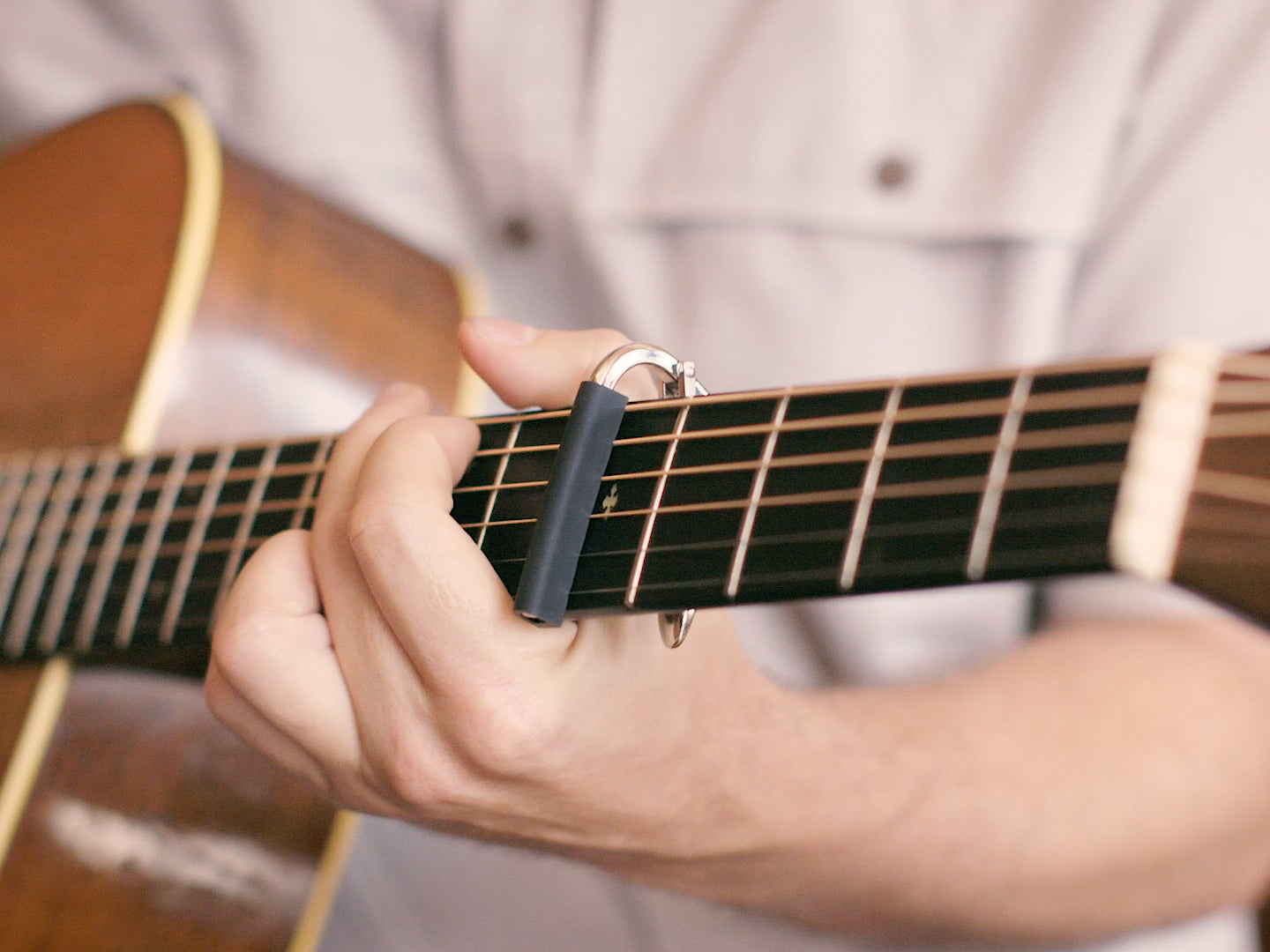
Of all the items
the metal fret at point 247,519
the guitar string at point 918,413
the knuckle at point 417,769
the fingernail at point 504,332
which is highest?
the fingernail at point 504,332

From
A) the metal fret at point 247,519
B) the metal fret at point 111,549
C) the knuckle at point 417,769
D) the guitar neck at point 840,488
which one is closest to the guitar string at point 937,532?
the guitar neck at point 840,488

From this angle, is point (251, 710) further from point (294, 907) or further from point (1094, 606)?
point (1094, 606)

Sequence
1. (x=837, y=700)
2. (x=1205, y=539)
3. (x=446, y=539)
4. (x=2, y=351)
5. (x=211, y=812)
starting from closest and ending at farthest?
(x=1205, y=539) < (x=446, y=539) < (x=837, y=700) < (x=211, y=812) < (x=2, y=351)

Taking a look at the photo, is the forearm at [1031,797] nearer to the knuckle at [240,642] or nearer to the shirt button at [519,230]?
the knuckle at [240,642]

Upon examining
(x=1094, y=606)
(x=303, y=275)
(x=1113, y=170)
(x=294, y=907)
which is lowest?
(x=294, y=907)

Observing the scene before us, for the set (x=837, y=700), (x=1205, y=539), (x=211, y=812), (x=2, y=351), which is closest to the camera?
(x=1205, y=539)

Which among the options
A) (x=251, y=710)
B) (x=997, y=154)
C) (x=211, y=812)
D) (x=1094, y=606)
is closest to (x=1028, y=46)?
(x=997, y=154)

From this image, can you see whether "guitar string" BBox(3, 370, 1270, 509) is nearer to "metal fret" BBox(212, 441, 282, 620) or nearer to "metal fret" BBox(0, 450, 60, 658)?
"metal fret" BBox(212, 441, 282, 620)
